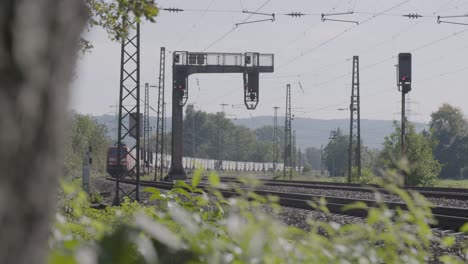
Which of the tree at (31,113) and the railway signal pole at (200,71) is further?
the railway signal pole at (200,71)

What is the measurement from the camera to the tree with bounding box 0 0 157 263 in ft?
2.99

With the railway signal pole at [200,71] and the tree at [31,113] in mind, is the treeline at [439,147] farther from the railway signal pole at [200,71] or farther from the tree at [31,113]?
the tree at [31,113]

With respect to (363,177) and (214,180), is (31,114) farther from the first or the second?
(363,177)

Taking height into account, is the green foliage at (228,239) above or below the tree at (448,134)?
below

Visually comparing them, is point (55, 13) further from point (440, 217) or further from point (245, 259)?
point (440, 217)

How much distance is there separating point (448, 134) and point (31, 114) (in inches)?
6172

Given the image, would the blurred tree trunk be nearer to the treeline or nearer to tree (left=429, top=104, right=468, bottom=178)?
the treeline

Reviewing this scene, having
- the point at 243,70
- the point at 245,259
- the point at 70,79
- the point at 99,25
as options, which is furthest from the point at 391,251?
the point at 243,70

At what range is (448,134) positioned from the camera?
494 feet

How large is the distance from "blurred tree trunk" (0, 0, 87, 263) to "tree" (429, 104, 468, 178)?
13508cm

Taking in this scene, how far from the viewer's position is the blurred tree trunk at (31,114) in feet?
2.98

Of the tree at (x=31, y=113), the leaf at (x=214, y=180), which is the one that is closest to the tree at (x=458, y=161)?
the leaf at (x=214, y=180)

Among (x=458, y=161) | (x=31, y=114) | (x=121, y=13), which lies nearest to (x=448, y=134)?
(x=458, y=161)

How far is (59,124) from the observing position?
1.04 m
